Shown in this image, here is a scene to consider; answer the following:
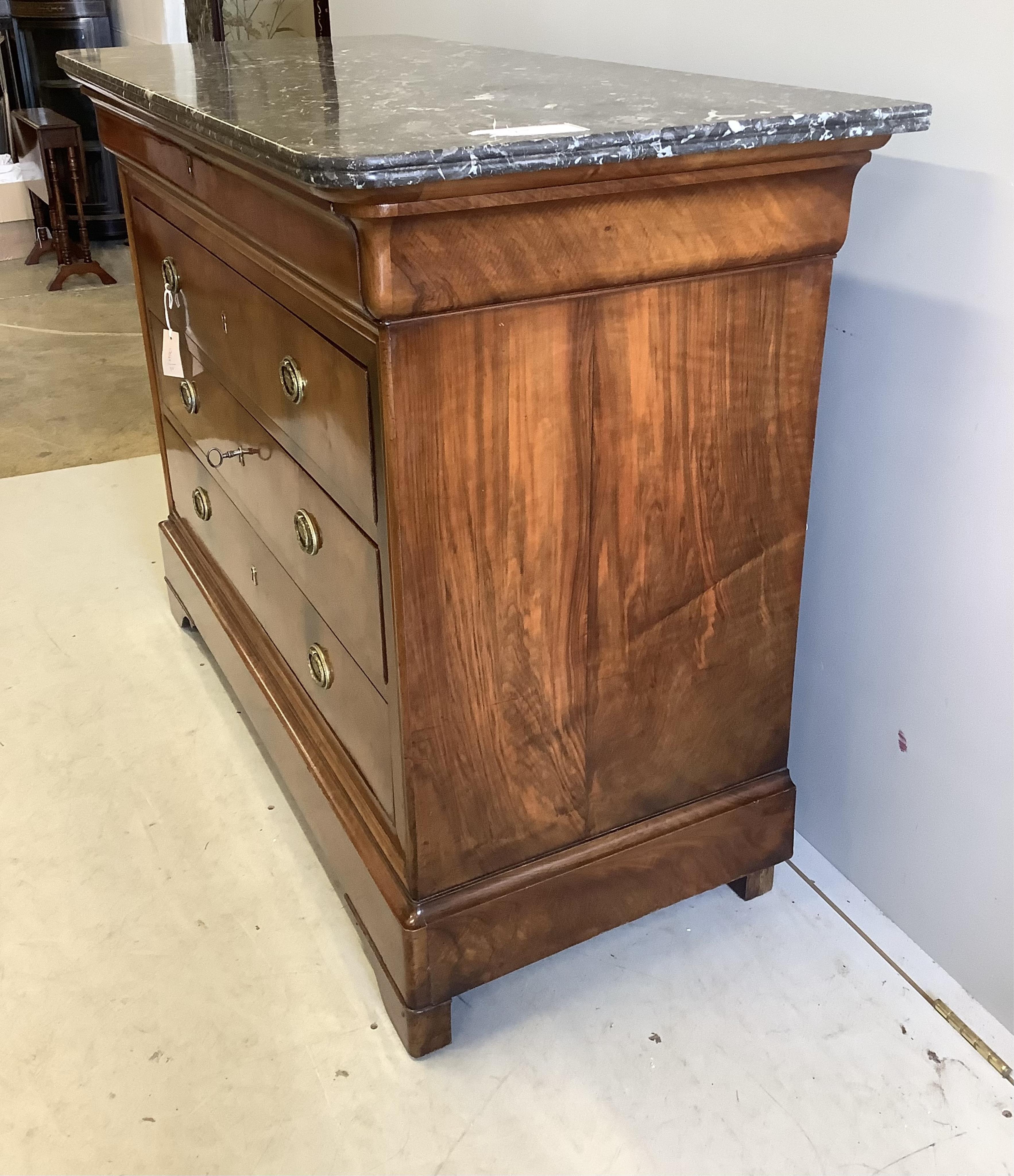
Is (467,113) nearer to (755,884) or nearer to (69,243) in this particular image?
(755,884)

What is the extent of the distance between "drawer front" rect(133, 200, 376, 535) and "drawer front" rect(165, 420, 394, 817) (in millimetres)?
238

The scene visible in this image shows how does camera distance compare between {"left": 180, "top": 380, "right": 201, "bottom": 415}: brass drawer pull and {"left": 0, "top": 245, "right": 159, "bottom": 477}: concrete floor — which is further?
{"left": 0, "top": 245, "right": 159, "bottom": 477}: concrete floor

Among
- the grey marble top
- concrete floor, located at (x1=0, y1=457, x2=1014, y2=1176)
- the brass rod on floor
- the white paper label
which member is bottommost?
concrete floor, located at (x1=0, y1=457, x2=1014, y2=1176)

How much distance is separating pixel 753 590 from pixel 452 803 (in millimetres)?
461

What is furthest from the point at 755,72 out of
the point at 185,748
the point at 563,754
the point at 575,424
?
the point at 185,748

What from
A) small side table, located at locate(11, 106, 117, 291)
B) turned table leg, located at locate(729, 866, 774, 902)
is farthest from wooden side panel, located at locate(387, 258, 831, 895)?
small side table, located at locate(11, 106, 117, 291)

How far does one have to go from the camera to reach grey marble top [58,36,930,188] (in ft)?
3.11

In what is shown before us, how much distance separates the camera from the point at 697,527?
4.38ft

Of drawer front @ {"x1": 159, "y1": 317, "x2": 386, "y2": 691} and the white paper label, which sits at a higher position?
the white paper label

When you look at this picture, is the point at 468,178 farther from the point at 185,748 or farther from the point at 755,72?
the point at 185,748

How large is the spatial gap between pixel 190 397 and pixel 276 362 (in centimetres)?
55

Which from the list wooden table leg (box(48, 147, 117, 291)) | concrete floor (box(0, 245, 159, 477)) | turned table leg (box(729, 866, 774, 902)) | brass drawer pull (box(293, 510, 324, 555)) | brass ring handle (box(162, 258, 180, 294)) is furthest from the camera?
wooden table leg (box(48, 147, 117, 291))

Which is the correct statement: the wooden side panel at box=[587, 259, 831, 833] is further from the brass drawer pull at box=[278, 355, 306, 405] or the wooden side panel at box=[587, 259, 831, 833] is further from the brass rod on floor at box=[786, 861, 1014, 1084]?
the brass drawer pull at box=[278, 355, 306, 405]

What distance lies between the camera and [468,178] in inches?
37.6
